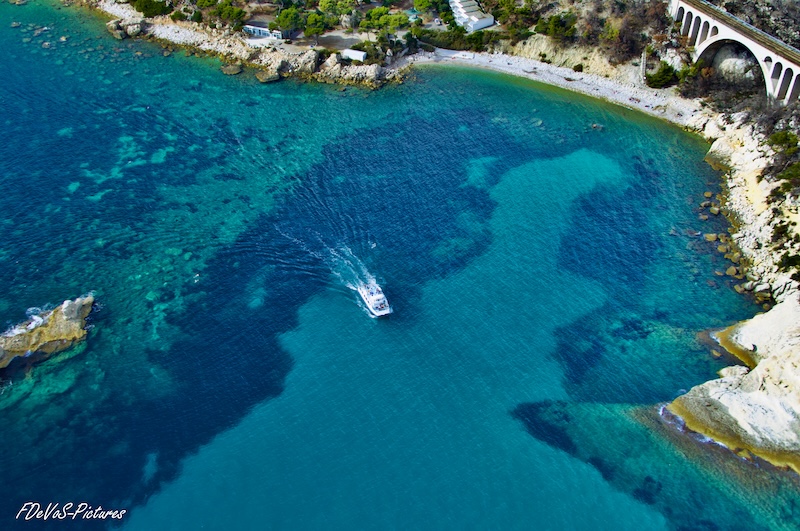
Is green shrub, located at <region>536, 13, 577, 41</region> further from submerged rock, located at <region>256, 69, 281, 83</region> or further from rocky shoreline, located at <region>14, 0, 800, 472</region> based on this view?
submerged rock, located at <region>256, 69, 281, 83</region>

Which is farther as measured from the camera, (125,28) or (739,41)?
(125,28)

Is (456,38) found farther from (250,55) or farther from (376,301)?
(376,301)

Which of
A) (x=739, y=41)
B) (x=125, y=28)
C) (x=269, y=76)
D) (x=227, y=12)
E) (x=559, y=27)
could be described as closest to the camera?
(x=739, y=41)

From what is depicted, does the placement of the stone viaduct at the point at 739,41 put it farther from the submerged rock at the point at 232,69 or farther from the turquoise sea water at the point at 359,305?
the submerged rock at the point at 232,69

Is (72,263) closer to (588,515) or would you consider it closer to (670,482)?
(588,515)

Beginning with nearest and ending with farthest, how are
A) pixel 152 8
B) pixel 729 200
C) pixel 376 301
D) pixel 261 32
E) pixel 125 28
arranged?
1. pixel 376 301
2. pixel 729 200
3. pixel 261 32
4. pixel 125 28
5. pixel 152 8

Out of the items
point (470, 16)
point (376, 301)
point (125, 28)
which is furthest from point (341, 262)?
point (125, 28)
